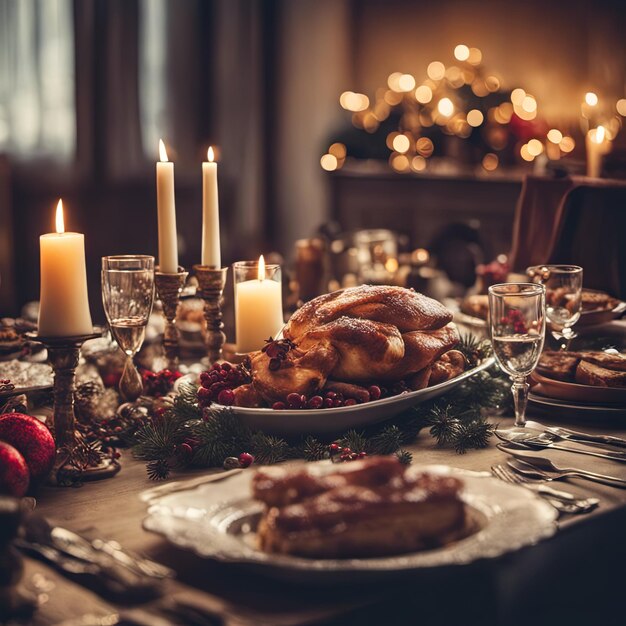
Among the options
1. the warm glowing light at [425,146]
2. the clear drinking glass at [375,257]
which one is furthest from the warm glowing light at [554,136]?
the clear drinking glass at [375,257]

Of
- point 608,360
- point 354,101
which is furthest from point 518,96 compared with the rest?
point 608,360

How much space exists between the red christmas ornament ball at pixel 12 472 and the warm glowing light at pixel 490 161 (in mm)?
4613

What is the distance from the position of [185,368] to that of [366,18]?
17.9ft

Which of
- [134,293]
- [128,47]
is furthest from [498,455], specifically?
[128,47]

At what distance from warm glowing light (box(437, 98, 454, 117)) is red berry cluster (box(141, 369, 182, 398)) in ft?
13.3

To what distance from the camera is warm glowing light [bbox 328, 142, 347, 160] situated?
6.37 metres

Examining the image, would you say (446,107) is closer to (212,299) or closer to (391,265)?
(391,265)

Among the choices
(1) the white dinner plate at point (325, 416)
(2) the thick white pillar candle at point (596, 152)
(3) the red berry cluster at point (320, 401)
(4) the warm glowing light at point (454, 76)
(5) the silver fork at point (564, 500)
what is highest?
(4) the warm glowing light at point (454, 76)

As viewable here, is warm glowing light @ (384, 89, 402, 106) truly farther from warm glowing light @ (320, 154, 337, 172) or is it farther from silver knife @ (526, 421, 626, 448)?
silver knife @ (526, 421, 626, 448)

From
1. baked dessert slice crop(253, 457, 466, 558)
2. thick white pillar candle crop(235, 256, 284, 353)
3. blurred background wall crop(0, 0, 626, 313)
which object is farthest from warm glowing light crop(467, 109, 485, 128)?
baked dessert slice crop(253, 457, 466, 558)

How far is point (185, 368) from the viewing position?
1861 mm

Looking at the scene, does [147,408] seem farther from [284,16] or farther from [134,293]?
[284,16]

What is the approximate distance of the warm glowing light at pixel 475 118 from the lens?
533 cm

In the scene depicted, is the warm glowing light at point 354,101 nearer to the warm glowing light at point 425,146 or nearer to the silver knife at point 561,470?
the warm glowing light at point 425,146
